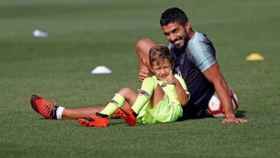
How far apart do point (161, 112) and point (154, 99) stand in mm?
178

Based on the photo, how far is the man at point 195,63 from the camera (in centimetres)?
952

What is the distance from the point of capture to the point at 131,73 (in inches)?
603

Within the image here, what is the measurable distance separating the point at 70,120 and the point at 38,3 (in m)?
21.5

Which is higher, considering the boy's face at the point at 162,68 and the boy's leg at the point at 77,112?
the boy's face at the point at 162,68

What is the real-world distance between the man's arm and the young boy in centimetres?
32

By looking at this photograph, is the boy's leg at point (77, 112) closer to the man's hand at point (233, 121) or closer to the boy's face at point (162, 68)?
the boy's face at point (162, 68)

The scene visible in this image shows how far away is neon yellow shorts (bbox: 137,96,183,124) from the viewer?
9.50 m

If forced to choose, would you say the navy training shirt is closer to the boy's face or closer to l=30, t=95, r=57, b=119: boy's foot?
the boy's face

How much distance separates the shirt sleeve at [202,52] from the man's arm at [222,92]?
0.05 meters

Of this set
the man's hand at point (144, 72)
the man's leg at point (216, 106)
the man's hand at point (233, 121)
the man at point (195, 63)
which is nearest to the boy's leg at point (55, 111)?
the man's hand at point (144, 72)

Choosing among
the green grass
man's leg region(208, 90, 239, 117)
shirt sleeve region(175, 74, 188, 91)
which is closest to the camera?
the green grass

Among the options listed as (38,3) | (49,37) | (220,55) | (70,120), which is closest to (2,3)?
(38,3)

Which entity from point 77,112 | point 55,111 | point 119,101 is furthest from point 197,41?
point 55,111

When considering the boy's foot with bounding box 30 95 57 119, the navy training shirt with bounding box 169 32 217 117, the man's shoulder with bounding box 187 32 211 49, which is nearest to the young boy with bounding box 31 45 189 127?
the navy training shirt with bounding box 169 32 217 117
